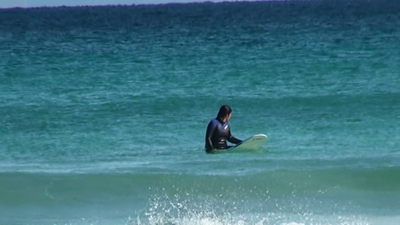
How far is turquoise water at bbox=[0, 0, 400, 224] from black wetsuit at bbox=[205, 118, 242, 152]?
22 centimetres

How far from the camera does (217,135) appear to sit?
13.0 metres

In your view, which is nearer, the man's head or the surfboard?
the man's head

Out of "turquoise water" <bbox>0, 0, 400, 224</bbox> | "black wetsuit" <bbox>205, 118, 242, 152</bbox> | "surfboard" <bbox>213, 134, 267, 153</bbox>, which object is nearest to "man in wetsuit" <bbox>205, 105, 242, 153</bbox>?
"black wetsuit" <bbox>205, 118, 242, 152</bbox>

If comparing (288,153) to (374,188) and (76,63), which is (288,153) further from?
(76,63)

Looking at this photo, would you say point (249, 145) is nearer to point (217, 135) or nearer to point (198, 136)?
point (217, 135)

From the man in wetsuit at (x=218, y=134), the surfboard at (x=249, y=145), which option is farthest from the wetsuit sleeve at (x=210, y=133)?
the surfboard at (x=249, y=145)

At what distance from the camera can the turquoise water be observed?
10.1m

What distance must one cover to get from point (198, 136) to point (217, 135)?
195 centimetres

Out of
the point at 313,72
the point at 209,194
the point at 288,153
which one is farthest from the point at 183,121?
the point at 313,72

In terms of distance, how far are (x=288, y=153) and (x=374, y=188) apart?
2.54 meters

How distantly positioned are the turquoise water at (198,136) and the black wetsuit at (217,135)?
224 mm

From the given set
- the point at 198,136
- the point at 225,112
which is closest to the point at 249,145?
the point at 225,112

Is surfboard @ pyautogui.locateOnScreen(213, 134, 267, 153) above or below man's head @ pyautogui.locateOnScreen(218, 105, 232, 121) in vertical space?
below

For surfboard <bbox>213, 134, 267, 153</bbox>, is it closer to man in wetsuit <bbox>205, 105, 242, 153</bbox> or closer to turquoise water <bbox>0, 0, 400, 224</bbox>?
man in wetsuit <bbox>205, 105, 242, 153</bbox>
